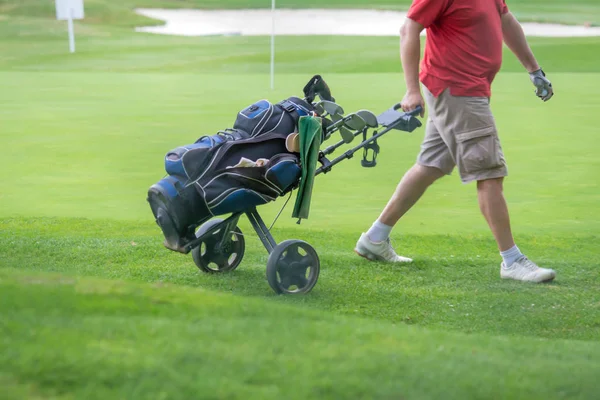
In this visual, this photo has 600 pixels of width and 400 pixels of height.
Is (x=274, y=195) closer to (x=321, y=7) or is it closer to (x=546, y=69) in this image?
(x=546, y=69)

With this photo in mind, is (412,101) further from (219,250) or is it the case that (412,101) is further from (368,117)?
(219,250)

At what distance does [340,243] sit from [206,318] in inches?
84.3

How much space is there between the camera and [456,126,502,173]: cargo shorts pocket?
13.6 feet

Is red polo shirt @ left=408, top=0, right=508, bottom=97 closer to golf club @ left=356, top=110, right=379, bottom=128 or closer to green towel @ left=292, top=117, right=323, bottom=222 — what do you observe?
golf club @ left=356, top=110, right=379, bottom=128

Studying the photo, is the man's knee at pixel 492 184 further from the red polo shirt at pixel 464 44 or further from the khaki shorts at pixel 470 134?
the red polo shirt at pixel 464 44

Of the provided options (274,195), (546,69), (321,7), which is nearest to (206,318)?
(274,195)

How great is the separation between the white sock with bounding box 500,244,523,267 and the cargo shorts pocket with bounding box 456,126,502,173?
39 centimetres

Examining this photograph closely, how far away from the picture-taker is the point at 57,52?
1805cm

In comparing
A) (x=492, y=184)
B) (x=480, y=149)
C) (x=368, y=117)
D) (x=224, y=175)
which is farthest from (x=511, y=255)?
(x=224, y=175)

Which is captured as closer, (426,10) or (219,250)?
(426,10)

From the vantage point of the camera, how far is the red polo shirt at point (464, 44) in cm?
411

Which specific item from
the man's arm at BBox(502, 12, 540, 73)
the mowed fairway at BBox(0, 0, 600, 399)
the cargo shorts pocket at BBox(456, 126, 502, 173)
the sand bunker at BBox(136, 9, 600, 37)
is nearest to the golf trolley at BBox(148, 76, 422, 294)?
the mowed fairway at BBox(0, 0, 600, 399)

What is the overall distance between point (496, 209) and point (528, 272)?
312 millimetres

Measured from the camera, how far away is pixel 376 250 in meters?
4.54
